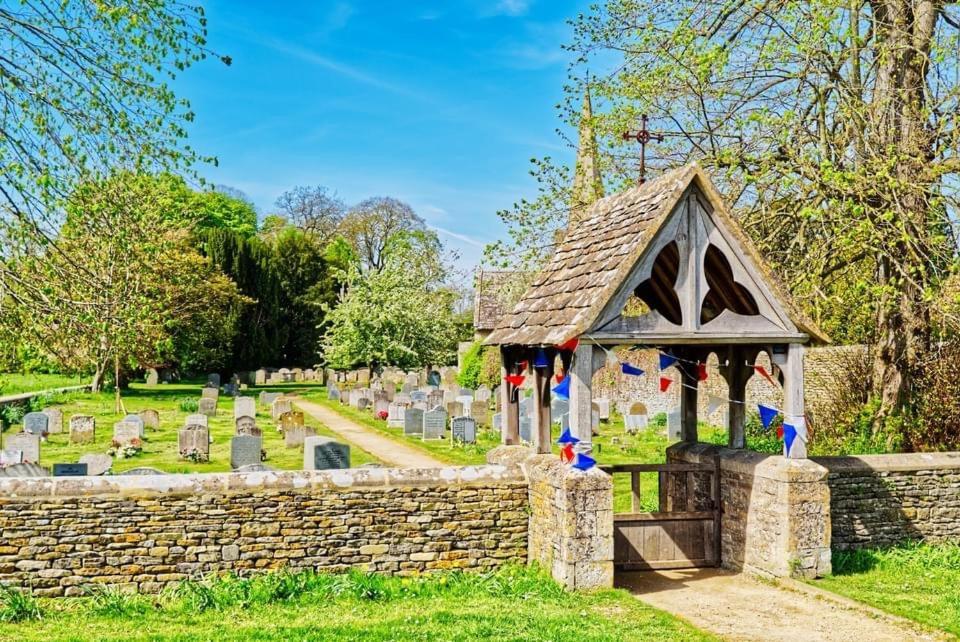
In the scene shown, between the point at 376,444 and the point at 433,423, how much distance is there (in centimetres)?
174

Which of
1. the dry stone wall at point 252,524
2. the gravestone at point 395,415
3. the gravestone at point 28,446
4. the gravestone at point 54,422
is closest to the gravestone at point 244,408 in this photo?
the gravestone at point 395,415

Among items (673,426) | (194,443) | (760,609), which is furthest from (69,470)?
(673,426)

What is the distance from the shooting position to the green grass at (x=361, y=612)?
7.73 meters

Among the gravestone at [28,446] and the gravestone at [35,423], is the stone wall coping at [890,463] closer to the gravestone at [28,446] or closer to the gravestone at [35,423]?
the gravestone at [28,446]

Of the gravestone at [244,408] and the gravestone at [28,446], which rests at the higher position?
the gravestone at [244,408]

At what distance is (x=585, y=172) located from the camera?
59.3 feet

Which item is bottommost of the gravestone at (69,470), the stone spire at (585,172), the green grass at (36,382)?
the gravestone at (69,470)

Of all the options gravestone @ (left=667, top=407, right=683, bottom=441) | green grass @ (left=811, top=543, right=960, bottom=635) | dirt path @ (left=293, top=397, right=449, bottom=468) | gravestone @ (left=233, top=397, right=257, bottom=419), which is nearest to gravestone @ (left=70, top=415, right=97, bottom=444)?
gravestone @ (left=233, top=397, right=257, bottom=419)

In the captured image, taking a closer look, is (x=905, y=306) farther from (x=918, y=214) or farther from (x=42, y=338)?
Result: (x=42, y=338)

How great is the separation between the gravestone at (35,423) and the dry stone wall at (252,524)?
15193mm

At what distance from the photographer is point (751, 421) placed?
19.8 meters

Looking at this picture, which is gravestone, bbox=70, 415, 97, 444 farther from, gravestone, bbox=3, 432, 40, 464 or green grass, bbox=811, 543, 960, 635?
green grass, bbox=811, 543, 960, 635

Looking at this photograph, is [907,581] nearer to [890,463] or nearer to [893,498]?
[893,498]

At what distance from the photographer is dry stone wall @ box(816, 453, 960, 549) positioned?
1095 centimetres
